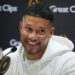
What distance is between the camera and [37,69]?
1.33 meters

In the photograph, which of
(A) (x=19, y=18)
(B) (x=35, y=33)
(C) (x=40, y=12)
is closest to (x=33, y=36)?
(B) (x=35, y=33)

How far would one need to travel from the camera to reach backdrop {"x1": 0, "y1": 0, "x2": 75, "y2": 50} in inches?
104

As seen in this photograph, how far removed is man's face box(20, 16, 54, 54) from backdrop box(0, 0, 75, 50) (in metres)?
1.43

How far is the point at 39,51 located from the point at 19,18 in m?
1.80

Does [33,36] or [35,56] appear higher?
[33,36]

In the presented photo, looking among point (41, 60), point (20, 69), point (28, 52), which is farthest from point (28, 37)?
point (20, 69)

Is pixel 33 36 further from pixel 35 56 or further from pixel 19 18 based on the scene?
pixel 19 18

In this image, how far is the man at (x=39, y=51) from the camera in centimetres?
117

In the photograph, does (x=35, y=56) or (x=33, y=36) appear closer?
(x=33, y=36)

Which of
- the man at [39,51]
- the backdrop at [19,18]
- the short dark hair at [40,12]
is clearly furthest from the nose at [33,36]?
the backdrop at [19,18]

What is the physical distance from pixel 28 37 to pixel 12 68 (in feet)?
1.05

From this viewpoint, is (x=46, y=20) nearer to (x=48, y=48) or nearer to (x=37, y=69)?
(x=48, y=48)

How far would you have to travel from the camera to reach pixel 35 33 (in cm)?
117

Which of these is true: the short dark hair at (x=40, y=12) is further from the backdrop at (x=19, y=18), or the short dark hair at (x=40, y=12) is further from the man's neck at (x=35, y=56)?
the backdrop at (x=19, y=18)
